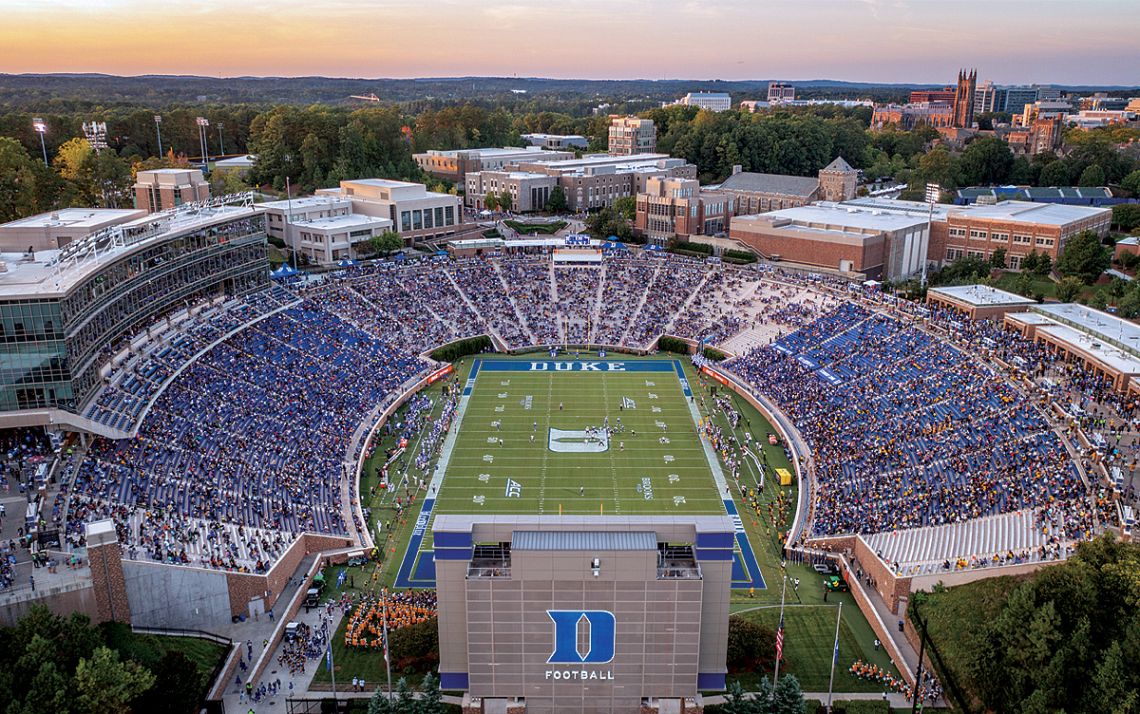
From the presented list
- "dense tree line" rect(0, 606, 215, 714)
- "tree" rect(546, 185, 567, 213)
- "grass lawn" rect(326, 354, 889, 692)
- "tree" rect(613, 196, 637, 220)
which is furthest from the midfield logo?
"tree" rect(546, 185, 567, 213)

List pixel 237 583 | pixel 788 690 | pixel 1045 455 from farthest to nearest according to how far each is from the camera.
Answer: pixel 1045 455 < pixel 237 583 < pixel 788 690

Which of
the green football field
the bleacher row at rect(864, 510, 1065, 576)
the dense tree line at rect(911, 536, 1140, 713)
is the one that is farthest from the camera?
the green football field

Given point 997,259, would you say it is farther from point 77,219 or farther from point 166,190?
point 77,219

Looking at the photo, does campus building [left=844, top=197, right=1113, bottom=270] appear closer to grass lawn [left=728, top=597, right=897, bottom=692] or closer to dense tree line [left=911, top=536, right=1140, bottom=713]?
grass lawn [left=728, top=597, right=897, bottom=692]

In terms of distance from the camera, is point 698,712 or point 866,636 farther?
point 866,636

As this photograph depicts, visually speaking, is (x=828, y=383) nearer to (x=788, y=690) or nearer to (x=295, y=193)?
(x=788, y=690)

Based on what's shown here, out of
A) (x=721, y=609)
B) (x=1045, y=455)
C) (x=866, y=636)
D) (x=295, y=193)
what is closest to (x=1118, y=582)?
(x=866, y=636)
